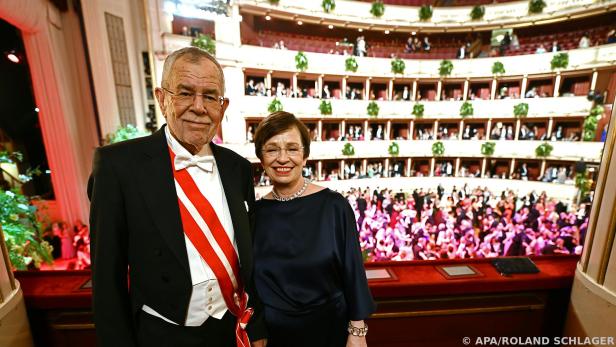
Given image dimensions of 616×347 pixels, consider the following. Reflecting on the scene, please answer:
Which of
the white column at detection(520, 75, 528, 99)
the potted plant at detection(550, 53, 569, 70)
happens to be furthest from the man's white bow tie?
the white column at detection(520, 75, 528, 99)

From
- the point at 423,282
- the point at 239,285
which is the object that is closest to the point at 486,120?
the point at 423,282

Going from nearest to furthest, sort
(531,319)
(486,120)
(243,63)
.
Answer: (531,319)
(243,63)
(486,120)

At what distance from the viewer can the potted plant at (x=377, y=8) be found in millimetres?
13758

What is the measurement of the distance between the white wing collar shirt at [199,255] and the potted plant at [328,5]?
563 inches

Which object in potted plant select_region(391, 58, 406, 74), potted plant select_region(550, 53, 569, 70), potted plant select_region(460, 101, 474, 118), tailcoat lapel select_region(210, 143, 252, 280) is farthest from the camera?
potted plant select_region(460, 101, 474, 118)

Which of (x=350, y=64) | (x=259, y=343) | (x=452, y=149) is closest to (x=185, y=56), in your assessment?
(x=259, y=343)

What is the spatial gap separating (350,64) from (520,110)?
8804 millimetres

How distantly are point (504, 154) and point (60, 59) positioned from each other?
18555mm

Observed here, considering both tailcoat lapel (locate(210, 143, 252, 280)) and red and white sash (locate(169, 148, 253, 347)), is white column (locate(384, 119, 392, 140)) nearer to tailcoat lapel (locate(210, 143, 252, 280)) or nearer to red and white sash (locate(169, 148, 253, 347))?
tailcoat lapel (locate(210, 143, 252, 280))

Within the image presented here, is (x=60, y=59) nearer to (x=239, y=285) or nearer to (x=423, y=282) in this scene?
(x=239, y=285)

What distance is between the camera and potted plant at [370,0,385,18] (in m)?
13.8

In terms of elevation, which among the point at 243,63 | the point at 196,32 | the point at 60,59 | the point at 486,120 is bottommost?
the point at 486,120

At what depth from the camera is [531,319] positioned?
86.5 inches

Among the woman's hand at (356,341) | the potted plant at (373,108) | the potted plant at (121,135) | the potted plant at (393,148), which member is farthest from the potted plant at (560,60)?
the potted plant at (121,135)
